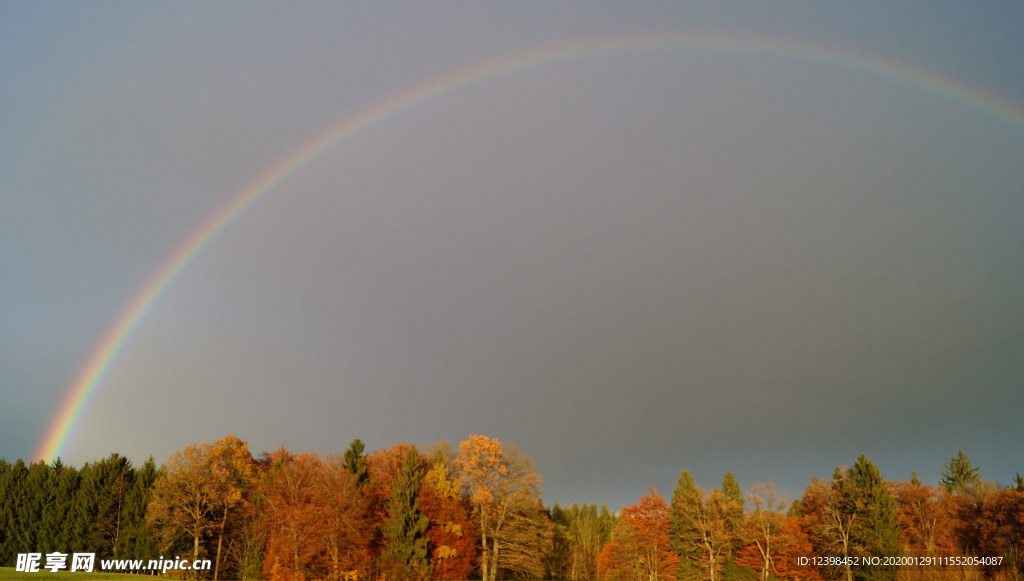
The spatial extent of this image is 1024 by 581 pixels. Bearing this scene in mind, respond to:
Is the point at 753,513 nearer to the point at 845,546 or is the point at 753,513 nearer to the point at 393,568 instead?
the point at 845,546

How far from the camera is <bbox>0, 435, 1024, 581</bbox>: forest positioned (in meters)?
60.7

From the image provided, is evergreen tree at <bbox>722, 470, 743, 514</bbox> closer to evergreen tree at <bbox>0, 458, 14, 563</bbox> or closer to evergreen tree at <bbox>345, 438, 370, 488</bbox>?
evergreen tree at <bbox>345, 438, 370, 488</bbox>

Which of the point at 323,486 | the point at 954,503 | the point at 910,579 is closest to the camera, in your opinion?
the point at 910,579

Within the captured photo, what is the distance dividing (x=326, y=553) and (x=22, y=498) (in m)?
39.6

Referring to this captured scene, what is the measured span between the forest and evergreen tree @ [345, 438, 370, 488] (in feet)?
0.68

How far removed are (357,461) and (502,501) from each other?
18.5 metres

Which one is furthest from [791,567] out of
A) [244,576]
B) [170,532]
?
[170,532]

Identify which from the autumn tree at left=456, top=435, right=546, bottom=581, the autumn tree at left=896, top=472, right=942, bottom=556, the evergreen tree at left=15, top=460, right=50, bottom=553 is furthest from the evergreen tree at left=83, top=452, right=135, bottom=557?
the autumn tree at left=896, top=472, right=942, bottom=556

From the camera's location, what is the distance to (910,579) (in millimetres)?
31219

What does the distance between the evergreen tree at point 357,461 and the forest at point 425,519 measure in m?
0.21

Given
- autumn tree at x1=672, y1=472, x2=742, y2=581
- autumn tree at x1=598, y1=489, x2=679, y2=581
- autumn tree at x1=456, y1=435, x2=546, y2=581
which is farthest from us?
autumn tree at x1=598, y1=489, x2=679, y2=581

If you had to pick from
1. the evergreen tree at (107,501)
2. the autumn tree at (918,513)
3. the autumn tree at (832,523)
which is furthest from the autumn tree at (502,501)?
the autumn tree at (918,513)

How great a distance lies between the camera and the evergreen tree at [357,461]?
6594cm

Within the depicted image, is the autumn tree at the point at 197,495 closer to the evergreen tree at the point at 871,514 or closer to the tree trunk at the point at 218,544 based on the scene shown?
the tree trunk at the point at 218,544
